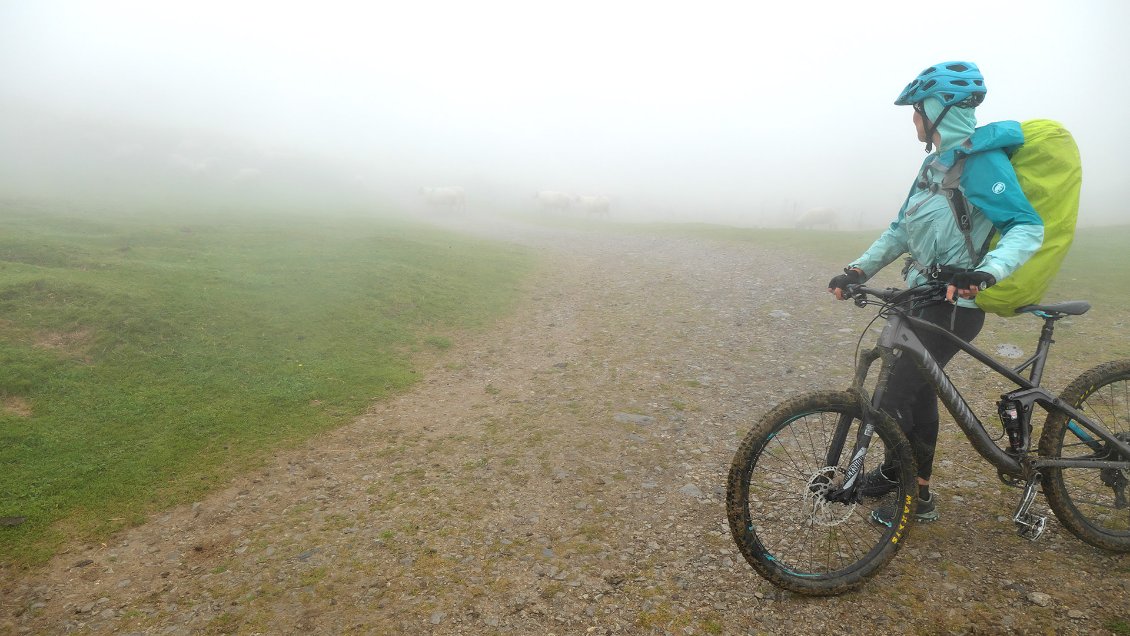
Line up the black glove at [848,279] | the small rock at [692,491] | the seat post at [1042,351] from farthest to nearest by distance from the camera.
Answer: the small rock at [692,491]
the black glove at [848,279]
the seat post at [1042,351]

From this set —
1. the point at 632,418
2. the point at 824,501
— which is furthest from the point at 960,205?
the point at 632,418

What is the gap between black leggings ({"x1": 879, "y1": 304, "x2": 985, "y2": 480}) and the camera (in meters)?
4.42

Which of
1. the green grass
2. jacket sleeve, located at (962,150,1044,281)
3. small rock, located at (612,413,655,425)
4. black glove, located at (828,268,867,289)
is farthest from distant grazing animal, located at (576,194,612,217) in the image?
jacket sleeve, located at (962,150,1044,281)

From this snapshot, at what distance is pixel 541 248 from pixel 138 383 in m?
22.2

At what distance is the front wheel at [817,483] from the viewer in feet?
13.4

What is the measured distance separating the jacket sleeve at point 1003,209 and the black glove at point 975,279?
5 centimetres

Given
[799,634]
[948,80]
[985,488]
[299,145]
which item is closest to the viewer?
[799,634]

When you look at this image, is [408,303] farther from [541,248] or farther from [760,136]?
[760,136]

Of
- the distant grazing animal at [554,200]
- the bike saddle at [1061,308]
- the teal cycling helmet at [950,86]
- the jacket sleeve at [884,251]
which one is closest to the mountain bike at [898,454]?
the bike saddle at [1061,308]

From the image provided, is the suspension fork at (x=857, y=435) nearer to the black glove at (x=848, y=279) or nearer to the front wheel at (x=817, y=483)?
the front wheel at (x=817, y=483)

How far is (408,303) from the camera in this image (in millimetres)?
14977

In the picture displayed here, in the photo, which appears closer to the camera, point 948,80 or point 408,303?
point 948,80

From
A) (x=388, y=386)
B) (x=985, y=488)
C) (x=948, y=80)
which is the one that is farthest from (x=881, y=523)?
(x=388, y=386)

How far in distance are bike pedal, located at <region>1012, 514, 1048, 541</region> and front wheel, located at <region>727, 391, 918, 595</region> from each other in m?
1.17
